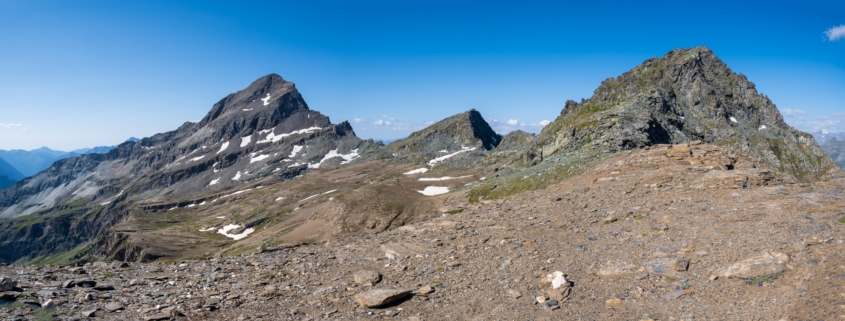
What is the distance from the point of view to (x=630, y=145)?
4866 cm

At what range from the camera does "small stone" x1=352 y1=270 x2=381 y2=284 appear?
17516mm

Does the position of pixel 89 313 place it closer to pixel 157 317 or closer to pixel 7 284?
pixel 157 317

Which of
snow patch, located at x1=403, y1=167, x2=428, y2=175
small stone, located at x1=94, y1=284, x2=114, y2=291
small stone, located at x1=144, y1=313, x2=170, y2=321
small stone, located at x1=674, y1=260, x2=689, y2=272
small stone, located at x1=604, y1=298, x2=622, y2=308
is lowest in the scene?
small stone, located at x1=604, y1=298, x2=622, y2=308

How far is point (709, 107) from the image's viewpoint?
117m

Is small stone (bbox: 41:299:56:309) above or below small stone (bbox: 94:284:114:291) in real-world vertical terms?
above

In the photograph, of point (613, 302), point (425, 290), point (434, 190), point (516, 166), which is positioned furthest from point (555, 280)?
point (516, 166)

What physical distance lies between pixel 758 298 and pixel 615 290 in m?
3.99

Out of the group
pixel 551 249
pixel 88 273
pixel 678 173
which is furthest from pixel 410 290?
pixel 678 173

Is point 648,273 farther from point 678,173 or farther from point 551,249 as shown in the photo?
point 678,173

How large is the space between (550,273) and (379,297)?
6899 millimetres

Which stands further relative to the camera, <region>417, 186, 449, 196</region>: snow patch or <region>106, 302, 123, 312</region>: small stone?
<region>417, 186, 449, 196</region>: snow patch

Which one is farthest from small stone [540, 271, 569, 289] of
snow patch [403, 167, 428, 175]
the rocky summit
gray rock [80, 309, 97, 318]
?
snow patch [403, 167, 428, 175]

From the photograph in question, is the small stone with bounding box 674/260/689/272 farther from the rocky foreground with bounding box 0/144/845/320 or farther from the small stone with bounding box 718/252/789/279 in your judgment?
the small stone with bounding box 718/252/789/279

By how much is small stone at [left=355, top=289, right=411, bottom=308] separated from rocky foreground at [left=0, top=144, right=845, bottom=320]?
0.17 feet
